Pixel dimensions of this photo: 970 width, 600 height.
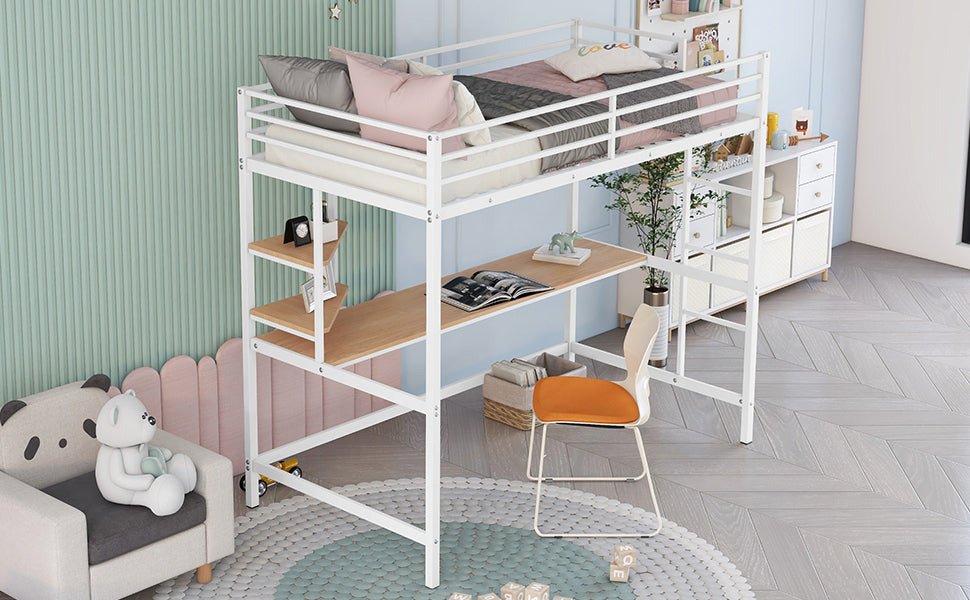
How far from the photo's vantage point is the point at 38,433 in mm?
3951

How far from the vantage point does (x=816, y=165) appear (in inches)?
267

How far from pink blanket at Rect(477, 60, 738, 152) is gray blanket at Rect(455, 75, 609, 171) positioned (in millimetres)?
192

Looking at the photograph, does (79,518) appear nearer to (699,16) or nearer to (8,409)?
(8,409)

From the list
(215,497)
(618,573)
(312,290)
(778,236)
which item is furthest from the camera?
(778,236)

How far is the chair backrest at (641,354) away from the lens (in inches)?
169

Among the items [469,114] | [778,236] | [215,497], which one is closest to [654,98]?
[469,114]

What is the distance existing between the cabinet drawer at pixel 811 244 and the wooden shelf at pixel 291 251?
131 inches

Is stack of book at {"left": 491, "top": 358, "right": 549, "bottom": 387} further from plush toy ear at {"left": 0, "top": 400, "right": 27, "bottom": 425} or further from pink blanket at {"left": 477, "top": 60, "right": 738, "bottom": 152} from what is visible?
plush toy ear at {"left": 0, "top": 400, "right": 27, "bottom": 425}

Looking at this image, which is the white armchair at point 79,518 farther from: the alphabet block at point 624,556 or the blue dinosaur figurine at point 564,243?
the blue dinosaur figurine at point 564,243

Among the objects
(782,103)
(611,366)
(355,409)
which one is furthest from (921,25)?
(355,409)

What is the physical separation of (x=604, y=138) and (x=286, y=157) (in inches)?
41.6

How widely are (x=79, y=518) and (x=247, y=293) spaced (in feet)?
3.34

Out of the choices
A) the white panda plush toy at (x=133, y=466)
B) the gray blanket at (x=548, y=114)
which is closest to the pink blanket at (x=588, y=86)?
the gray blanket at (x=548, y=114)

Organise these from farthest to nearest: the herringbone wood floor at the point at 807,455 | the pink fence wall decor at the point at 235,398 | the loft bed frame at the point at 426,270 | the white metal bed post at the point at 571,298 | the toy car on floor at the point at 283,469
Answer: the white metal bed post at the point at 571,298, the toy car on floor at the point at 283,469, the pink fence wall decor at the point at 235,398, the herringbone wood floor at the point at 807,455, the loft bed frame at the point at 426,270
